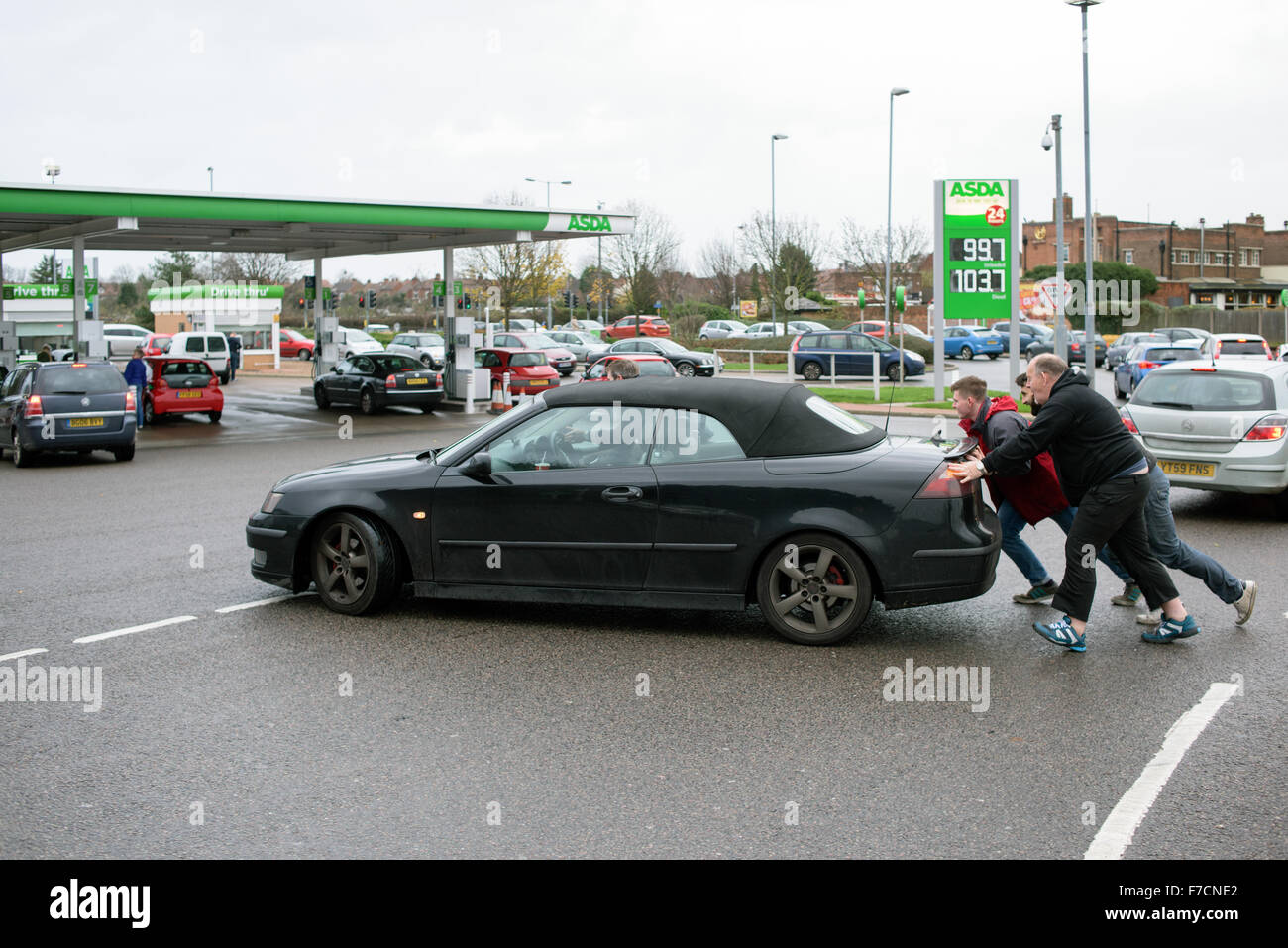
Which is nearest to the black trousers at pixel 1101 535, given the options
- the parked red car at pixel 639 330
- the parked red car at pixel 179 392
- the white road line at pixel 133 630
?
the white road line at pixel 133 630

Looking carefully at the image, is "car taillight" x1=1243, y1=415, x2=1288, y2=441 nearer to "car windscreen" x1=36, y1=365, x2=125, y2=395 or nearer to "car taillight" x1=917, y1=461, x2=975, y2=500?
"car taillight" x1=917, y1=461, x2=975, y2=500

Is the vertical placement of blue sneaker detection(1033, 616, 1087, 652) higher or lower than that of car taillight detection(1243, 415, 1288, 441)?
lower

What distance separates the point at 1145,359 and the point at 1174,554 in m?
25.6

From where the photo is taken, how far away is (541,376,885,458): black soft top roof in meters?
7.09

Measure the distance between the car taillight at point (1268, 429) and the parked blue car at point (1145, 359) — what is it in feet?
64.1

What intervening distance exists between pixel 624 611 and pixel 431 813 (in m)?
3.45

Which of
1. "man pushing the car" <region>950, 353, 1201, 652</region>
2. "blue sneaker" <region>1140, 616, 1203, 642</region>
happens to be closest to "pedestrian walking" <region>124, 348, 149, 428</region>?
"man pushing the car" <region>950, 353, 1201, 652</region>

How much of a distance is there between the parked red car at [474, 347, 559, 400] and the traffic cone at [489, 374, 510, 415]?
231mm

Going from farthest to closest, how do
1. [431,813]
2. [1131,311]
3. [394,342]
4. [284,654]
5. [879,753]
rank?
1. [1131,311]
2. [394,342]
3. [284,654]
4. [879,753]
5. [431,813]

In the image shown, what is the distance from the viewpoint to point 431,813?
457cm

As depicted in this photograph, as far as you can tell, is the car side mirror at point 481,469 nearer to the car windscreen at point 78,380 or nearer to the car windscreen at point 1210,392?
the car windscreen at point 1210,392

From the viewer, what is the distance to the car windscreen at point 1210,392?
11891mm
